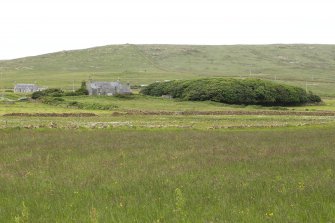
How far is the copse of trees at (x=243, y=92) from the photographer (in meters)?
99.4

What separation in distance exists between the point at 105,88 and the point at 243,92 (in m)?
40.0

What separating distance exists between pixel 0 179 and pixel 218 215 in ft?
28.7

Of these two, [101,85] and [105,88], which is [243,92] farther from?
[101,85]

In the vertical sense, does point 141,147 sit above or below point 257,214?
below

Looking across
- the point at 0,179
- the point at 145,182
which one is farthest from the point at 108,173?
the point at 0,179

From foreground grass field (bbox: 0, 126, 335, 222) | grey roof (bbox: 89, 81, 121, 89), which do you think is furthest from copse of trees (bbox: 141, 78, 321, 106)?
foreground grass field (bbox: 0, 126, 335, 222)

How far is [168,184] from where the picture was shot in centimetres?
1367

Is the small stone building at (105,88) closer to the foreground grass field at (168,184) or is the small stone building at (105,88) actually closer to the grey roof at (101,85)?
the grey roof at (101,85)

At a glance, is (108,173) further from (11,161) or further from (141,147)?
(141,147)

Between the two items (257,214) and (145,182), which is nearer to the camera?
(257,214)

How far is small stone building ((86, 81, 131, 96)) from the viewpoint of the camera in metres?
121

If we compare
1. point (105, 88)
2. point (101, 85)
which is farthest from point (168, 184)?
point (105, 88)

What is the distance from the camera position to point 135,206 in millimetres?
10773

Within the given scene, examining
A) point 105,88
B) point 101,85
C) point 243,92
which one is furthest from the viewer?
point 105,88
